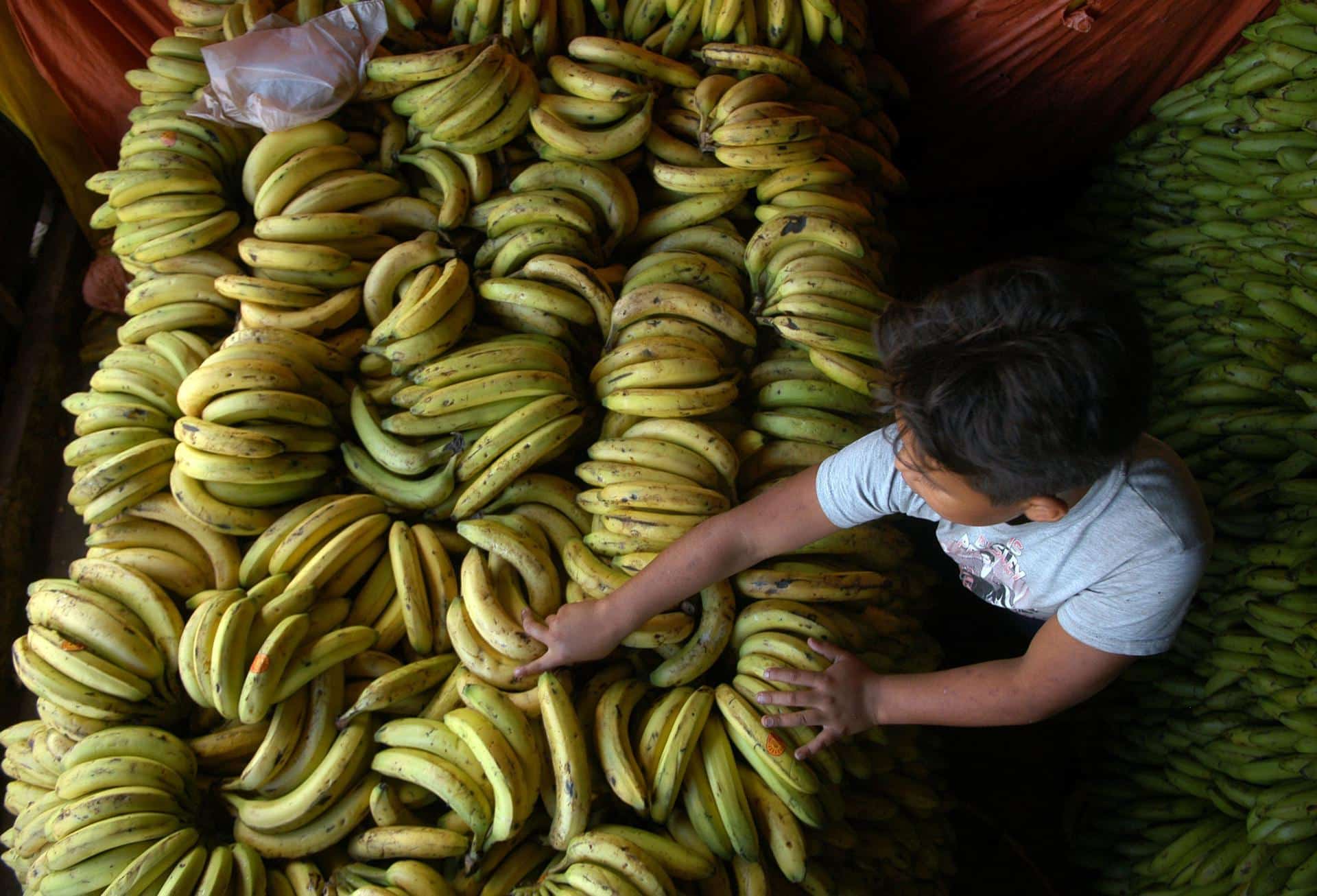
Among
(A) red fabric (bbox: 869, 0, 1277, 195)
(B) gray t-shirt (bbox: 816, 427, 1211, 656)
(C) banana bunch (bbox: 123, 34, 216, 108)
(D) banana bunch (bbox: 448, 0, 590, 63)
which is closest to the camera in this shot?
(B) gray t-shirt (bbox: 816, 427, 1211, 656)

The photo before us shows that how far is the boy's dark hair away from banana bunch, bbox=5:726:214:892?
1331 millimetres

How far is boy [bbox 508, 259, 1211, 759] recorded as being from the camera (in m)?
1.13

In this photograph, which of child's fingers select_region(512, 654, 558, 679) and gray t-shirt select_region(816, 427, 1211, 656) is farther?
child's fingers select_region(512, 654, 558, 679)

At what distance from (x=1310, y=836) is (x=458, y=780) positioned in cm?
176

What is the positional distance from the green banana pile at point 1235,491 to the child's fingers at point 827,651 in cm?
109

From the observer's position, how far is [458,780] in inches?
58.5

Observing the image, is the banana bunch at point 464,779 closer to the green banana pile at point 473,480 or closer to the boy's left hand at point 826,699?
→ the green banana pile at point 473,480

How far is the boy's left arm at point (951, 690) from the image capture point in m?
1.41

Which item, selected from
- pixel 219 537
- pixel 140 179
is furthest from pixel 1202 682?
pixel 140 179

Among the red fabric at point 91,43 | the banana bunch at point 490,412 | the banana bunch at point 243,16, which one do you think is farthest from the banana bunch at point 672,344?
the red fabric at point 91,43

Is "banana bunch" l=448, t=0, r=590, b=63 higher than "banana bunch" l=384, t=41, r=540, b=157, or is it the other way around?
"banana bunch" l=448, t=0, r=590, b=63

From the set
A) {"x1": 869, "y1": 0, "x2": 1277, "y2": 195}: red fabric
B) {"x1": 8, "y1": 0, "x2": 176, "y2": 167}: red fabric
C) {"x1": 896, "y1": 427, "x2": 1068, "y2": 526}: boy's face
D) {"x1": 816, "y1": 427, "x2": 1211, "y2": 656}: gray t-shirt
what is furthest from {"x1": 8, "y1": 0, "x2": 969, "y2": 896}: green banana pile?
{"x1": 869, "y1": 0, "x2": 1277, "y2": 195}: red fabric

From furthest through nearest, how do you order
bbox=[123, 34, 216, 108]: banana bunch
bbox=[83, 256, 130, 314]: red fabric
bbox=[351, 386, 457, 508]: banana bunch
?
1. bbox=[83, 256, 130, 314]: red fabric
2. bbox=[123, 34, 216, 108]: banana bunch
3. bbox=[351, 386, 457, 508]: banana bunch

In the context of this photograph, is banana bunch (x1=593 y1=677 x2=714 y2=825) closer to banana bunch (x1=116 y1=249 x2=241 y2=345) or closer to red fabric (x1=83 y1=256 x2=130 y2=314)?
banana bunch (x1=116 y1=249 x2=241 y2=345)
